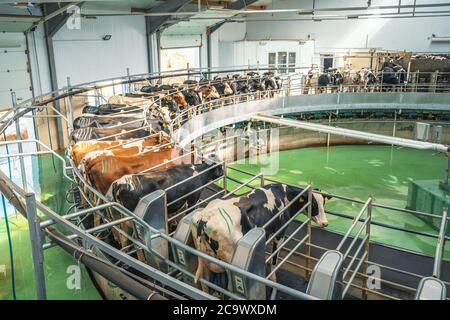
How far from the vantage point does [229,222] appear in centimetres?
264

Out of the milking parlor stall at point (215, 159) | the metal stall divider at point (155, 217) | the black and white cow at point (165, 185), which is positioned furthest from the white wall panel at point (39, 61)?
the metal stall divider at point (155, 217)

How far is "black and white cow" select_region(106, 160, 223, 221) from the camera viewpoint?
10.6 feet

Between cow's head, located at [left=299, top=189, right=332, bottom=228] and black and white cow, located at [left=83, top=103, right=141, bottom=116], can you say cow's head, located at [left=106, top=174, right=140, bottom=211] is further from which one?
black and white cow, located at [left=83, top=103, right=141, bottom=116]

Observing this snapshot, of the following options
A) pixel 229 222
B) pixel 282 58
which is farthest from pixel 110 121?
pixel 282 58

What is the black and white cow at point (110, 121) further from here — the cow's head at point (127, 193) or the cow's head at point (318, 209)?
the cow's head at point (318, 209)

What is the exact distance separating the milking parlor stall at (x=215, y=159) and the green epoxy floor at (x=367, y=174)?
0.06m

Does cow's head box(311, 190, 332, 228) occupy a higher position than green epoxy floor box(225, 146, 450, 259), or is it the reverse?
cow's head box(311, 190, 332, 228)

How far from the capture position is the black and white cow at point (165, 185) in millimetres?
3225

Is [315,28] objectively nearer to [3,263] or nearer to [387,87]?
[387,87]

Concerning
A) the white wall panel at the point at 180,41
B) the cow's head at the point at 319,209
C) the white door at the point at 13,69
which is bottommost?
the cow's head at the point at 319,209

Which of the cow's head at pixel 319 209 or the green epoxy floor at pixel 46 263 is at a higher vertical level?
the cow's head at pixel 319 209

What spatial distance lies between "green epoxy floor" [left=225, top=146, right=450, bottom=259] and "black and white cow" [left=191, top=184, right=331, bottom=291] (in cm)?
474

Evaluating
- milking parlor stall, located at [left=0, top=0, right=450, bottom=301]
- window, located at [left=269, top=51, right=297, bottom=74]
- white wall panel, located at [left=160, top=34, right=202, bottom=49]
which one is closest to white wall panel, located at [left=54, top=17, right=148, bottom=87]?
milking parlor stall, located at [left=0, top=0, right=450, bottom=301]
